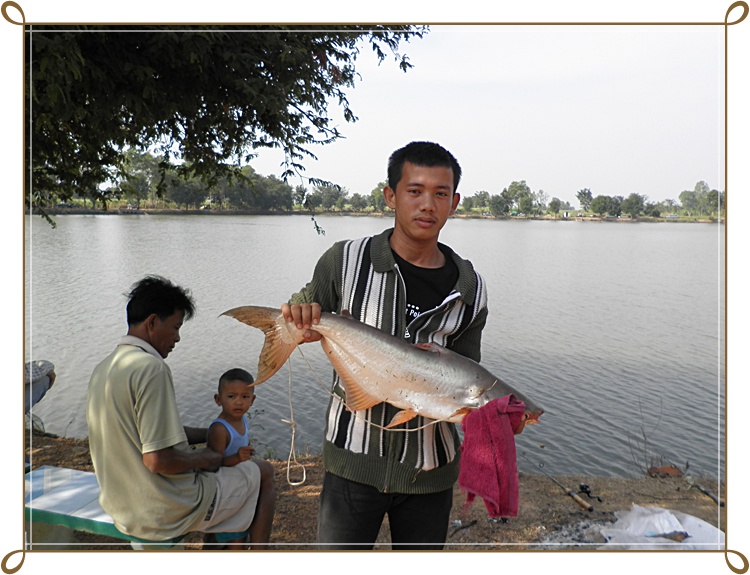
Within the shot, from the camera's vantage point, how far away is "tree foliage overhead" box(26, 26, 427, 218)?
3.62m

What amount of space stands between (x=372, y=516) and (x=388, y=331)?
0.74 m

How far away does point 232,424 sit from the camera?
12.1 ft

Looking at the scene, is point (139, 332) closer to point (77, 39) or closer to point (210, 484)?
point (210, 484)

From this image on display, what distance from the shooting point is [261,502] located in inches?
138

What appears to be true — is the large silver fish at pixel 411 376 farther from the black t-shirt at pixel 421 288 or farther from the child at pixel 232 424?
the child at pixel 232 424

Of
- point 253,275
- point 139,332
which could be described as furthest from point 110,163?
point 253,275

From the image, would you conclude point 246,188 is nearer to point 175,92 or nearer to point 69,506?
point 175,92

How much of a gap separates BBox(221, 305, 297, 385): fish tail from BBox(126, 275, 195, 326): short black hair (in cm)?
91

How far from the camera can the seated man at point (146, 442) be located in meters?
2.91

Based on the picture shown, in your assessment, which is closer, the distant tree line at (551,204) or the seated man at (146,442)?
the seated man at (146,442)

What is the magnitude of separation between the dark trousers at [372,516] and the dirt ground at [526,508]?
3.78 ft
